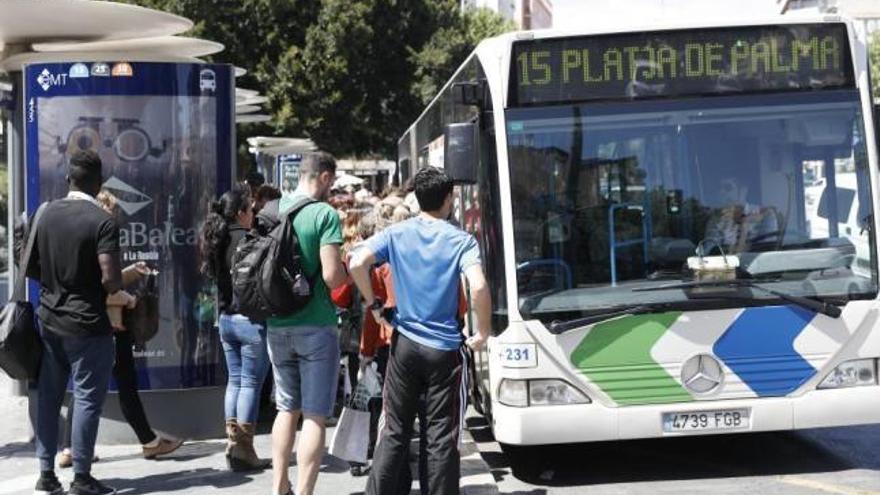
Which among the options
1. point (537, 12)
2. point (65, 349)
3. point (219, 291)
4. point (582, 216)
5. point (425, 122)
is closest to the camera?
point (65, 349)

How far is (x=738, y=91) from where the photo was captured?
24.1 ft

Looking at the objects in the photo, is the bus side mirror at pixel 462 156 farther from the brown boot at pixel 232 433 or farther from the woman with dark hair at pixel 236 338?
the brown boot at pixel 232 433

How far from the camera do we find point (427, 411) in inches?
237

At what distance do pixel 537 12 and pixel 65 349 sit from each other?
98.8 metres

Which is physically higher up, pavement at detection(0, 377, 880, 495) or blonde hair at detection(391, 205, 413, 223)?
blonde hair at detection(391, 205, 413, 223)

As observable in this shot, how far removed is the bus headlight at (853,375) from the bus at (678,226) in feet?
0.04

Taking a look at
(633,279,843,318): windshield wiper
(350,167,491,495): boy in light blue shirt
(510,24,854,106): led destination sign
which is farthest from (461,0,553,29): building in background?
(350,167,491,495): boy in light blue shirt

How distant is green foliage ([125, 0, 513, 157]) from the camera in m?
29.8

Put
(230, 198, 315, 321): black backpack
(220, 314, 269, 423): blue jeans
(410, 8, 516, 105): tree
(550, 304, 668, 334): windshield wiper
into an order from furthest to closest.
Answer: (410, 8, 516, 105): tree < (220, 314, 269, 423): blue jeans < (550, 304, 668, 334): windshield wiper < (230, 198, 315, 321): black backpack

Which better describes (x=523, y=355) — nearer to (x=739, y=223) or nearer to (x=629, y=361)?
(x=629, y=361)

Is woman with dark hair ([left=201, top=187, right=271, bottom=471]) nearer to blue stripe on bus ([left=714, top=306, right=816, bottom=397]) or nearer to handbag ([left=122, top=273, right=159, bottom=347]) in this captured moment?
handbag ([left=122, top=273, right=159, bottom=347])

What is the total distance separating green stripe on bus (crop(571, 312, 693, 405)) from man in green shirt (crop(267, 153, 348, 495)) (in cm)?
158

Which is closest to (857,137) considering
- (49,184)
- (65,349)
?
(65,349)

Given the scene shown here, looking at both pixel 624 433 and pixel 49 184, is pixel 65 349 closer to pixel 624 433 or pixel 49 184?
pixel 49 184
